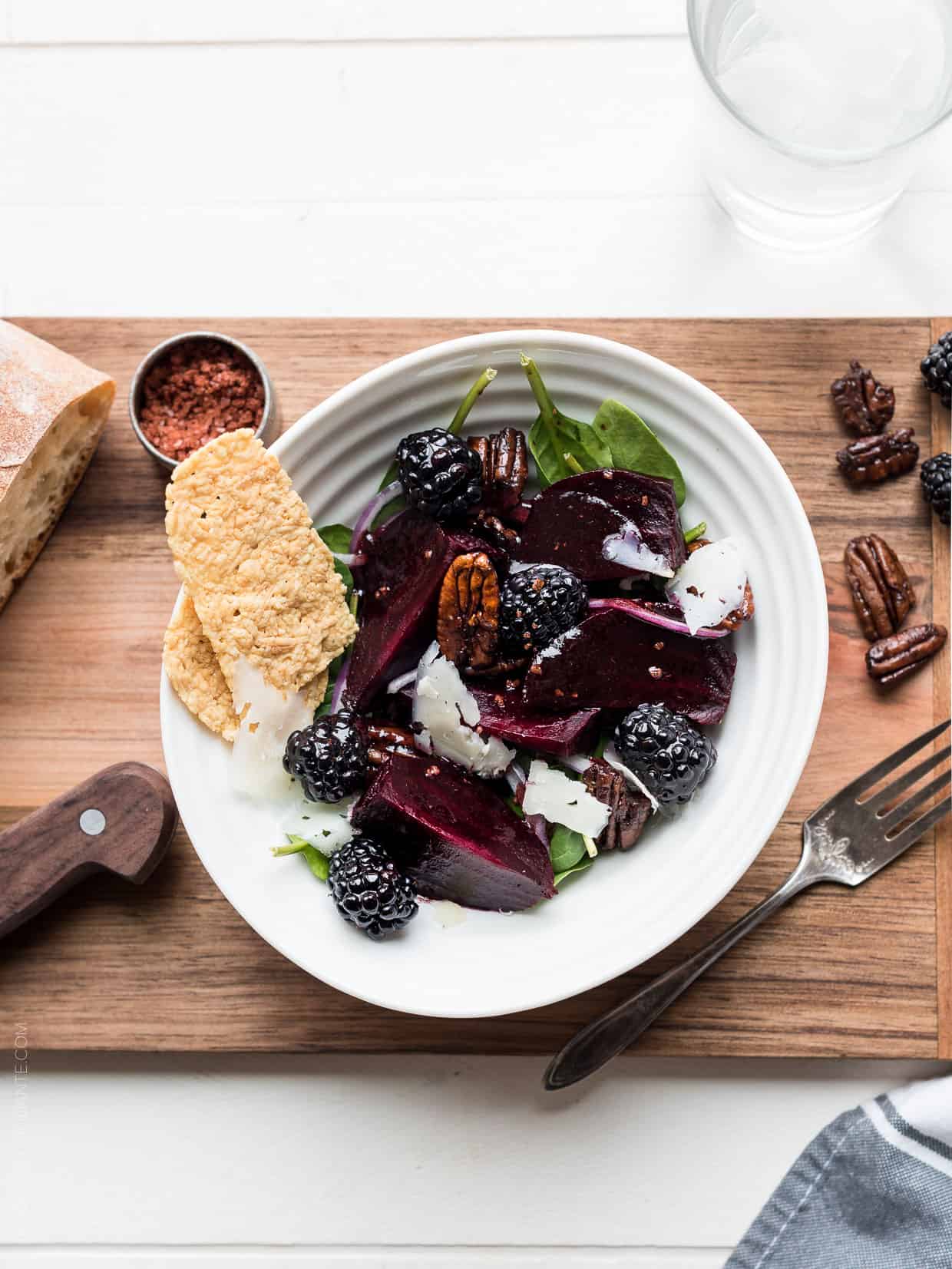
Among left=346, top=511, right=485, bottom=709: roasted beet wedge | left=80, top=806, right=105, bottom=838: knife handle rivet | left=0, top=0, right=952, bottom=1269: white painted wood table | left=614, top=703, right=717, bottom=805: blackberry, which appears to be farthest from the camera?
left=0, top=0, right=952, bottom=1269: white painted wood table

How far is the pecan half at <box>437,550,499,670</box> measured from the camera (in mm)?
1951

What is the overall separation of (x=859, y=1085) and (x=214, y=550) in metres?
1.64

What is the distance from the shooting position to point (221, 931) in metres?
2.21

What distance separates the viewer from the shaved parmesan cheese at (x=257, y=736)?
199 cm

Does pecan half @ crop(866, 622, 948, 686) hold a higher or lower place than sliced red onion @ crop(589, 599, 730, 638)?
lower

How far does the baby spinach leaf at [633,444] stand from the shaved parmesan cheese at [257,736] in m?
0.75

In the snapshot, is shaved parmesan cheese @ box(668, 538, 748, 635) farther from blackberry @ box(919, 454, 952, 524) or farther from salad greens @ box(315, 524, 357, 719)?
salad greens @ box(315, 524, 357, 719)

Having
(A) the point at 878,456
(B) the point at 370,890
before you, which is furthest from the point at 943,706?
(B) the point at 370,890

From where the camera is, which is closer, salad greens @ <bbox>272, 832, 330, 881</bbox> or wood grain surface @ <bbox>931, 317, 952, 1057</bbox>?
salad greens @ <bbox>272, 832, 330, 881</bbox>

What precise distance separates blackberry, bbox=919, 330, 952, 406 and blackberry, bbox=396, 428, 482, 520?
92 centimetres

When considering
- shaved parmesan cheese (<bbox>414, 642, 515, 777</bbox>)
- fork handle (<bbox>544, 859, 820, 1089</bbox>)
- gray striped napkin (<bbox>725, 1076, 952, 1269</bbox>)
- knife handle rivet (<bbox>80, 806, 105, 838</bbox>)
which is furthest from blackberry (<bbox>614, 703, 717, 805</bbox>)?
knife handle rivet (<bbox>80, 806, 105, 838</bbox>)
